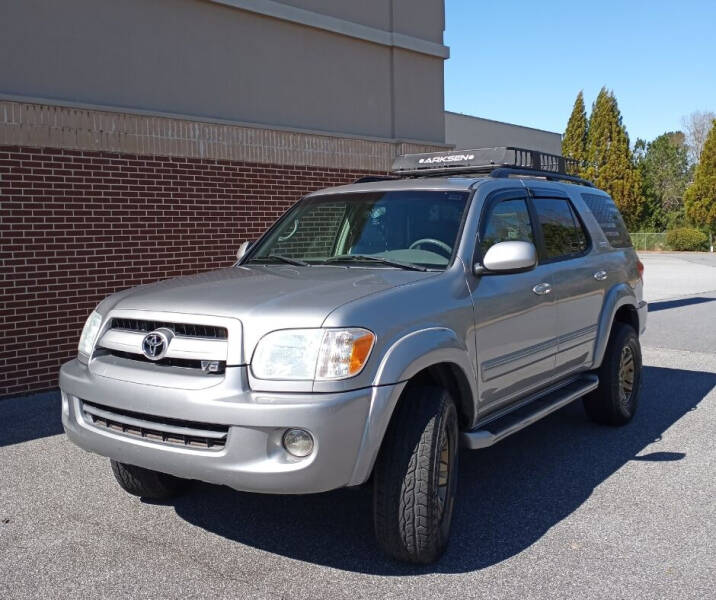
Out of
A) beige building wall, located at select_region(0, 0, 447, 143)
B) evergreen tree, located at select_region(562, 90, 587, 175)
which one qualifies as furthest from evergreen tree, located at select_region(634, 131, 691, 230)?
beige building wall, located at select_region(0, 0, 447, 143)

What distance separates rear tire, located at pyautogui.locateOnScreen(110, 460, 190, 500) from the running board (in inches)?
67.7

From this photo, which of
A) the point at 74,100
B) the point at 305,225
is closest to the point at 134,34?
the point at 74,100

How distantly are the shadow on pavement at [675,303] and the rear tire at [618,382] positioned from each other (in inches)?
344

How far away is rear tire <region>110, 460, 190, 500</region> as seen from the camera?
14.7ft

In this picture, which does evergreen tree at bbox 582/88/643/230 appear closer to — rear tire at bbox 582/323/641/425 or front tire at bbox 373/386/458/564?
rear tire at bbox 582/323/641/425

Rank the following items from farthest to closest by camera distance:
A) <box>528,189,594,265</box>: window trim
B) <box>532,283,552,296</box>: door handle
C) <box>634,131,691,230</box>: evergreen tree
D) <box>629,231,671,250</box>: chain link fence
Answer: <box>634,131,691,230</box>: evergreen tree, <box>629,231,671,250</box>: chain link fence, <box>528,189,594,265</box>: window trim, <box>532,283,552,296</box>: door handle

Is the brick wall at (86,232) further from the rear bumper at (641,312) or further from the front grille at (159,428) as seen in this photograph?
the rear bumper at (641,312)

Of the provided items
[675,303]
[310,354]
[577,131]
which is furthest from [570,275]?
[577,131]

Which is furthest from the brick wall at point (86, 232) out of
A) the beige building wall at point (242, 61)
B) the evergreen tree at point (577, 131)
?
the evergreen tree at point (577, 131)

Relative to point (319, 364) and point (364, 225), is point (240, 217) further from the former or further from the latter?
point (319, 364)

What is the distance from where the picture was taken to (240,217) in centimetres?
952

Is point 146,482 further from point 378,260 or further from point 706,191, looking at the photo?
point 706,191

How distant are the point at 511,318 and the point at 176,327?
194cm

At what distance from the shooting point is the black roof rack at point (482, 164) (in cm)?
562
